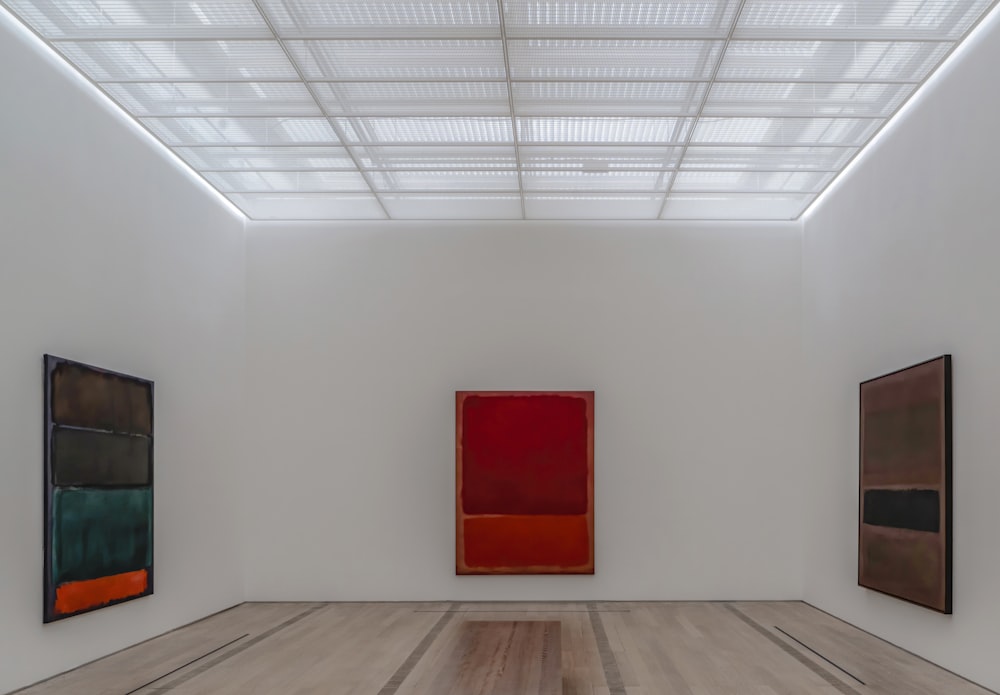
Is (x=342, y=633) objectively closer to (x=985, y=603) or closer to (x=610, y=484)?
(x=610, y=484)

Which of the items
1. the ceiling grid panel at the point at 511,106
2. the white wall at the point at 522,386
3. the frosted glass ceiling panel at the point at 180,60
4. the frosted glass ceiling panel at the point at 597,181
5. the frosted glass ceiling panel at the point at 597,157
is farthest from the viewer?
the white wall at the point at 522,386

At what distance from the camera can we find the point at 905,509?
902 cm

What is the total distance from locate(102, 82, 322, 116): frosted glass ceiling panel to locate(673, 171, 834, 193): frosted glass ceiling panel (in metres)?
4.52

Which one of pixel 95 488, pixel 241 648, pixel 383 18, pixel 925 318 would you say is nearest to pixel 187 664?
pixel 241 648

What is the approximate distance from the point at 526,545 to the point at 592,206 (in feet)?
14.3

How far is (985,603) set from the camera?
296 inches

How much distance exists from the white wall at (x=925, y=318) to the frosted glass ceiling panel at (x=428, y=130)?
12.9 ft

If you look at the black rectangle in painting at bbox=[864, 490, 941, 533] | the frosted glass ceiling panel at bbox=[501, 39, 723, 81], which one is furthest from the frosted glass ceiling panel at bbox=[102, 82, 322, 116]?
the black rectangle in painting at bbox=[864, 490, 941, 533]

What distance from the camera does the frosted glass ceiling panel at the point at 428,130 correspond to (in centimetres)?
1009

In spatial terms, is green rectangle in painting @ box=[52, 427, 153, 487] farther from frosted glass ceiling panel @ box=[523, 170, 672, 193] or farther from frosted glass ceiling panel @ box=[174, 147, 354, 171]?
frosted glass ceiling panel @ box=[523, 170, 672, 193]

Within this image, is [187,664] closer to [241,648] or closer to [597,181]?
[241,648]

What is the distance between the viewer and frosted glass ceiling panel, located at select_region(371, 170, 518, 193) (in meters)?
11.6

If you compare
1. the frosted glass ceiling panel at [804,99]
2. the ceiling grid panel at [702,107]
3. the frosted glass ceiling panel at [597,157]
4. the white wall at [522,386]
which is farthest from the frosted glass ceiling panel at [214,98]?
the frosted glass ceiling panel at [804,99]

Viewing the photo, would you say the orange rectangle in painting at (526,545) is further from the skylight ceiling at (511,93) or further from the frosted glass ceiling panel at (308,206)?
the frosted glass ceiling panel at (308,206)
